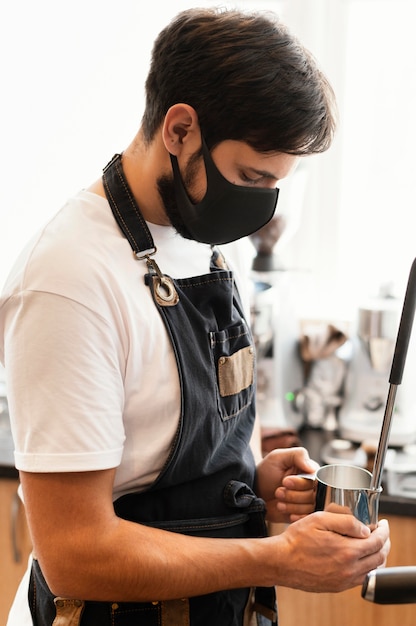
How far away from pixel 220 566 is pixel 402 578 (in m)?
0.26

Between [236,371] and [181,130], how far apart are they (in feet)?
1.15

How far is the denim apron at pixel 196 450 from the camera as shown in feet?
3.26

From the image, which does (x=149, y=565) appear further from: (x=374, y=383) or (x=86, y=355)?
(x=374, y=383)

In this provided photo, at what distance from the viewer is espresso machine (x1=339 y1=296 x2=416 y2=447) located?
177 cm

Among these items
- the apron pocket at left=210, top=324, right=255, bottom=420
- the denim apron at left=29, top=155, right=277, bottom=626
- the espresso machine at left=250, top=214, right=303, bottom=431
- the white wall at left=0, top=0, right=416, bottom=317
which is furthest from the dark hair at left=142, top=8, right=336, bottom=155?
the white wall at left=0, top=0, right=416, bottom=317

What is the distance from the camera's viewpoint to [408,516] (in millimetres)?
1574

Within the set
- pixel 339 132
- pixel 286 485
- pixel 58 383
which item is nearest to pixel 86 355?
pixel 58 383

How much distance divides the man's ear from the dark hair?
0.01m

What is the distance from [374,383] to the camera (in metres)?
1.83

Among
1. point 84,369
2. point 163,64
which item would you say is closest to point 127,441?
point 84,369

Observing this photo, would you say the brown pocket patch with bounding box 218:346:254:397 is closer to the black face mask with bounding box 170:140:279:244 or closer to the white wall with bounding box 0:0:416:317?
the black face mask with bounding box 170:140:279:244

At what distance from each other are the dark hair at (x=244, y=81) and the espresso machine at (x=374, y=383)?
0.86 m

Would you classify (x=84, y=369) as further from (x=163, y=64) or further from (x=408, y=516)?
(x=408, y=516)

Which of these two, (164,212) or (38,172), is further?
(38,172)
